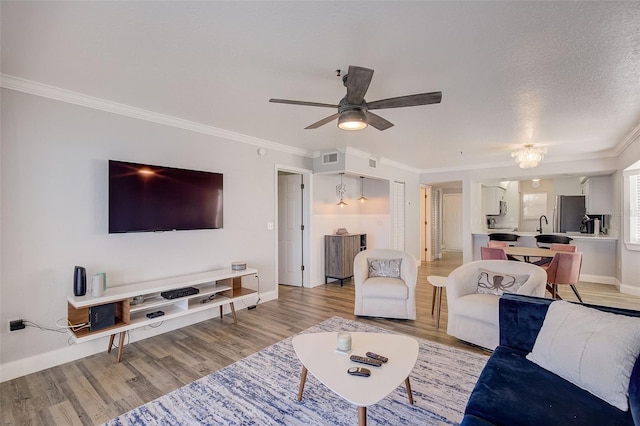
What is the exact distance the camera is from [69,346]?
2.80 meters

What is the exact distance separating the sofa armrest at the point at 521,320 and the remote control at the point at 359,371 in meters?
1.08

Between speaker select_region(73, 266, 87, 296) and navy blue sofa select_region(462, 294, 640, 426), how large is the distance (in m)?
3.18

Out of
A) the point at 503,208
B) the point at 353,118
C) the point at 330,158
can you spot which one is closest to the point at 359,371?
the point at 353,118

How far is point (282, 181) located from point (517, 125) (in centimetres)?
390

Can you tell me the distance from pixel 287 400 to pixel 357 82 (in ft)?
7.71

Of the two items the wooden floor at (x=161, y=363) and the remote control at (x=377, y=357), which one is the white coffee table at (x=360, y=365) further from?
the wooden floor at (x=161, y=363)

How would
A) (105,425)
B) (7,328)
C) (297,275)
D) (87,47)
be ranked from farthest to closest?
(297,275) → (7,328) → (87,47) → (105,425)

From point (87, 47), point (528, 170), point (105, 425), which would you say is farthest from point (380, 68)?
Answer: point (528, 170)

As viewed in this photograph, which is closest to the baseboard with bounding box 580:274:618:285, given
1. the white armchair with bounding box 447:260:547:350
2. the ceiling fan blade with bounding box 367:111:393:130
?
the white armchair with bounding box 447:260:547:350

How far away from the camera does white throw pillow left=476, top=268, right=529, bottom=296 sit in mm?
3025

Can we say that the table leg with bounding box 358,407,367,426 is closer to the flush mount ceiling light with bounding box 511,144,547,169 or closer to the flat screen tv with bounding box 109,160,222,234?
the flat screen tv with bounding box 109,160,222,234

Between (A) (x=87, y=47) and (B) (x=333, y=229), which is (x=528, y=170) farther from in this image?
(A) (x=87, y=47)

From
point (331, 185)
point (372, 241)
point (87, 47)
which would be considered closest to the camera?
point (87, 47)

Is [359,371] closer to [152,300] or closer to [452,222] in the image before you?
[152,300]
